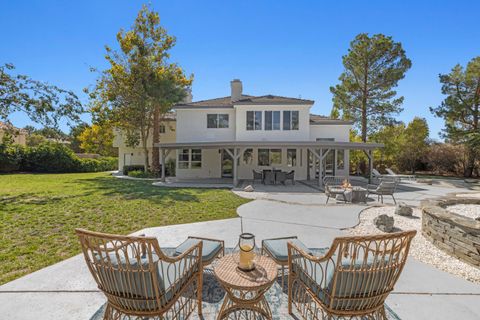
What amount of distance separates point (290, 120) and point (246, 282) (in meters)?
14.9

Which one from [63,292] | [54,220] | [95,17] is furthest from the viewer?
[95,17]

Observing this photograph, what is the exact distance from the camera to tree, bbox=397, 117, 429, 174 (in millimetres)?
22172

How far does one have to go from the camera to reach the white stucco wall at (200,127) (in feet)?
55.8

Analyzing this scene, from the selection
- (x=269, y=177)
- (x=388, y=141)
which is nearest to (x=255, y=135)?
(x=269, y=177)

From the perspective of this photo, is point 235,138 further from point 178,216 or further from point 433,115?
point 433,115

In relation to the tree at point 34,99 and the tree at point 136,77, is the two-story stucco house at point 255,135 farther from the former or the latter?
the tree at point 34,99

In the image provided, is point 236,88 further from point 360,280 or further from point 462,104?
point 462,104

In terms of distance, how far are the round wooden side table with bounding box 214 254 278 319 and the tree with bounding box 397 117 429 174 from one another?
25.2 metres

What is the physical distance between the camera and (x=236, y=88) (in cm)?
1880

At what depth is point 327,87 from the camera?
2147cm

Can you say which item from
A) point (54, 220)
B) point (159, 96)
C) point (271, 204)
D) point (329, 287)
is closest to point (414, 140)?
point (271, 204)

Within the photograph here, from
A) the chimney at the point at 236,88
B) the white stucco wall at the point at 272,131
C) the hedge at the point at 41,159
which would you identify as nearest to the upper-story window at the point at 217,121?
the white stucco wall at the point at 272,131

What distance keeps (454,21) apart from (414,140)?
49.6 feet

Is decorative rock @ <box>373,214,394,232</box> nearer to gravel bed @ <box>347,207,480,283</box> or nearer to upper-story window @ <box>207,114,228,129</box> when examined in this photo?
gravel bed @ <box>347,207,480,283</box>
